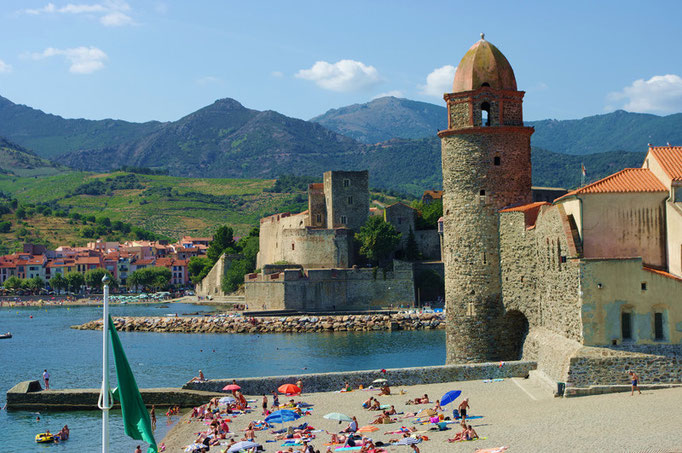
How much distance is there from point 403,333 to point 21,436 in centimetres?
3215

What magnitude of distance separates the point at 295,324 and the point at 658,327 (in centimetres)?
4044

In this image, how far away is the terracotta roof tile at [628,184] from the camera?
2261 cm

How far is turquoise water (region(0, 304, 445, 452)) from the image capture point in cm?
2680

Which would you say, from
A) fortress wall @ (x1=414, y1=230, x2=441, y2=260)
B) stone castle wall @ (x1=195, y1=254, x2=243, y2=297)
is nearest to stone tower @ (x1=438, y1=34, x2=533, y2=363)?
fortress wall @ (x1=414, y1=230, x2=441, y2=260)

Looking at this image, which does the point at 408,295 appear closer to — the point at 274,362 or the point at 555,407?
the point at 274,362

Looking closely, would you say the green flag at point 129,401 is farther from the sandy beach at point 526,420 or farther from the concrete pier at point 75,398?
the concrete pier at point 75,398

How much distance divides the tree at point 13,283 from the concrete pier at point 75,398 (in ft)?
308

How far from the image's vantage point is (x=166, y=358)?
1853 inches

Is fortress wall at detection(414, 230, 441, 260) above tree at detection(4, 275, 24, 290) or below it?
above

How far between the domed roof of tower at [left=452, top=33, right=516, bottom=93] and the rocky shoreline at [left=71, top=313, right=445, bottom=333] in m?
32.4

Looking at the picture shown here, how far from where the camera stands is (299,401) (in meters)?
25.2

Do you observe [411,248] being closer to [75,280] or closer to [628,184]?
[628,184]

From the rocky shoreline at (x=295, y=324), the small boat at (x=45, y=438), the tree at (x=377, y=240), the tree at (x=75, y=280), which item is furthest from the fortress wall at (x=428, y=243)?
A: the tree at (x=75, y=280)

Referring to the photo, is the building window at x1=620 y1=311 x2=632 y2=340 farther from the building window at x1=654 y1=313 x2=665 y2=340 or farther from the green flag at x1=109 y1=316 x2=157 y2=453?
the green flag at x1=109 y1=316 x2=157 y2=453
